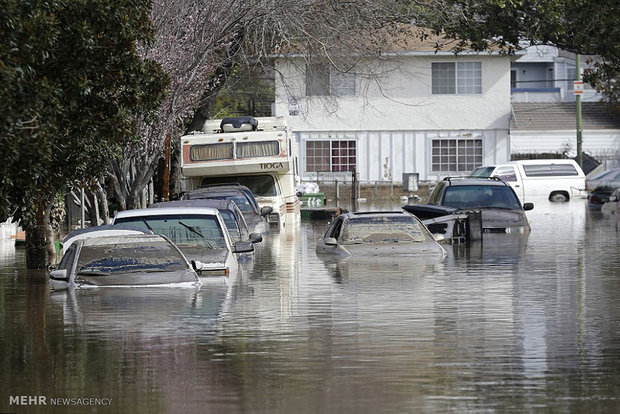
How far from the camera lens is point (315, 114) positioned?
187 ft

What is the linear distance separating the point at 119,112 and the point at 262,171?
735 inches

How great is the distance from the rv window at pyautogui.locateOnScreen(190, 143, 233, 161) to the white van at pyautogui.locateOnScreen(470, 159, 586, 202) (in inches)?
812

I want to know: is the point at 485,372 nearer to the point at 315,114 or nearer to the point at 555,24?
the point at 555,24

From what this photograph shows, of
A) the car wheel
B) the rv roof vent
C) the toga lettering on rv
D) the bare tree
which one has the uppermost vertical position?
the bare tree

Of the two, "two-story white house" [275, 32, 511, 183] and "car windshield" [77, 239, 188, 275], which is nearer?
"car windshield" [77, 239, 188, 275]

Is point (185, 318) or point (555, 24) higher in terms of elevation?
point (555, 24)

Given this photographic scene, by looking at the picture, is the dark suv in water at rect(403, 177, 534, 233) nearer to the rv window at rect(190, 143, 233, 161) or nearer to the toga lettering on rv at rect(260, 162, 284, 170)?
the toga lettering on rv at rect(260, 162, 284, 170)

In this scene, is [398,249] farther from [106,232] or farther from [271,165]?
[271,165]

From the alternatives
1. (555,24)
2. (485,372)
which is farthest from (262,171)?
(485,372)

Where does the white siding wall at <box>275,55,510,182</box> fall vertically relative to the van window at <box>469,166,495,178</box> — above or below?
above

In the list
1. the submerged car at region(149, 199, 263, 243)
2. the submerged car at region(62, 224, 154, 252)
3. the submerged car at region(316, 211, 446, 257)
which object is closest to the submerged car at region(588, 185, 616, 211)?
the submerged car at region(149, 199, 263, 243)

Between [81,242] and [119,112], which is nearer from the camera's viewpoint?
[119,112]

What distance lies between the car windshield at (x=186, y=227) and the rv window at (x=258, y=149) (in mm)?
12696

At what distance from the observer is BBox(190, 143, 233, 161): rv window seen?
32.7 metres
